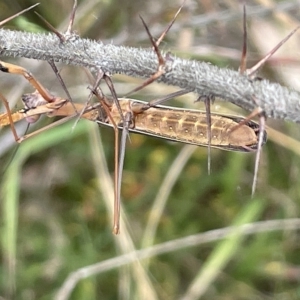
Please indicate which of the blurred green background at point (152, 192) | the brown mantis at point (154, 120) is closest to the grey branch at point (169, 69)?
the brown mantis at point (154, 120)

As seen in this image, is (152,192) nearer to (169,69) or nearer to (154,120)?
(154,120)

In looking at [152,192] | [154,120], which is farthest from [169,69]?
[152,192]

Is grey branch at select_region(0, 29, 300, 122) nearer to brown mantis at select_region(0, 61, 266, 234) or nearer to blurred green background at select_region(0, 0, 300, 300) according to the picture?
brown mantis at select_region(0, 61, 266, 234)

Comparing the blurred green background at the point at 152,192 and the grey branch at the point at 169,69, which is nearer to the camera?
the grey branch at the point at 169,69

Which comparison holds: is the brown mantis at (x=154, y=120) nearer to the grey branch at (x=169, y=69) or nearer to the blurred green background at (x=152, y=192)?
the grey branch at (x=169, y=69)

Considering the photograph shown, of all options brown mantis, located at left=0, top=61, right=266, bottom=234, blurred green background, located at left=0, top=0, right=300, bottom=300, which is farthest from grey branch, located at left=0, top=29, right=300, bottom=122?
blurred green background, located at left=0, top=0, right=300, bottom=300

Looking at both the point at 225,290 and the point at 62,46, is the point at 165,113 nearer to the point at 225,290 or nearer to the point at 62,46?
the point at 62,46
